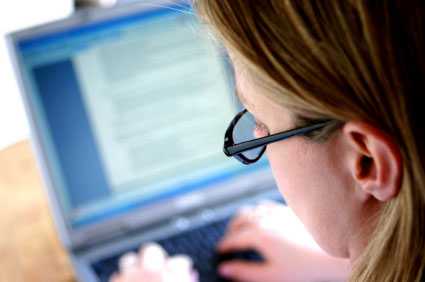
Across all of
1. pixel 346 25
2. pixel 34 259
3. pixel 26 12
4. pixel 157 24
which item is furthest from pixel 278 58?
pixel 26 12

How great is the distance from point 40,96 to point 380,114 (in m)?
0.54

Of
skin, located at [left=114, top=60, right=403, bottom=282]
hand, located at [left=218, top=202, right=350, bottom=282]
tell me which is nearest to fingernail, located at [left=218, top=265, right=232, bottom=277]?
hand, located at [left=218, top=202, right=350, bottom=282]

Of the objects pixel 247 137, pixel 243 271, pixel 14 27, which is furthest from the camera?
pixel 14 27

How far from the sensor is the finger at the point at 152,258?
867 millimetres

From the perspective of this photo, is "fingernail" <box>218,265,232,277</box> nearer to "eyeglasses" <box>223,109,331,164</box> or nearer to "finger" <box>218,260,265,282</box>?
"finger" <box>218,260,265,282</box>

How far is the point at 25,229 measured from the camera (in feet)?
3.35

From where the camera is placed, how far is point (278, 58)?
1.46ft

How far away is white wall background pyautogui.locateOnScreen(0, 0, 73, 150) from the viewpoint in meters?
1.27

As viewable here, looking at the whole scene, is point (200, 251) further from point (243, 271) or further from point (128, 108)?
point (128, 108)

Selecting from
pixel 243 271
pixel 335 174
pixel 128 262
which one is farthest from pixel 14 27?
pixel 335 174

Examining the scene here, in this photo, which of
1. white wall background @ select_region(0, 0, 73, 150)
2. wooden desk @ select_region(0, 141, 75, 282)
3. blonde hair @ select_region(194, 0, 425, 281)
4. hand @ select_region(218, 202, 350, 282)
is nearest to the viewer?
blonde hair @ select_region(194, 0, 425, 281)

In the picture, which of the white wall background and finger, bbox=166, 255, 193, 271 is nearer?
finger, bbox=166, 255, 193, 271

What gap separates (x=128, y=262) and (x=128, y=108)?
0.70 ft

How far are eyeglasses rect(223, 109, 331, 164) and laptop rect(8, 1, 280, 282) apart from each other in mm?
267
